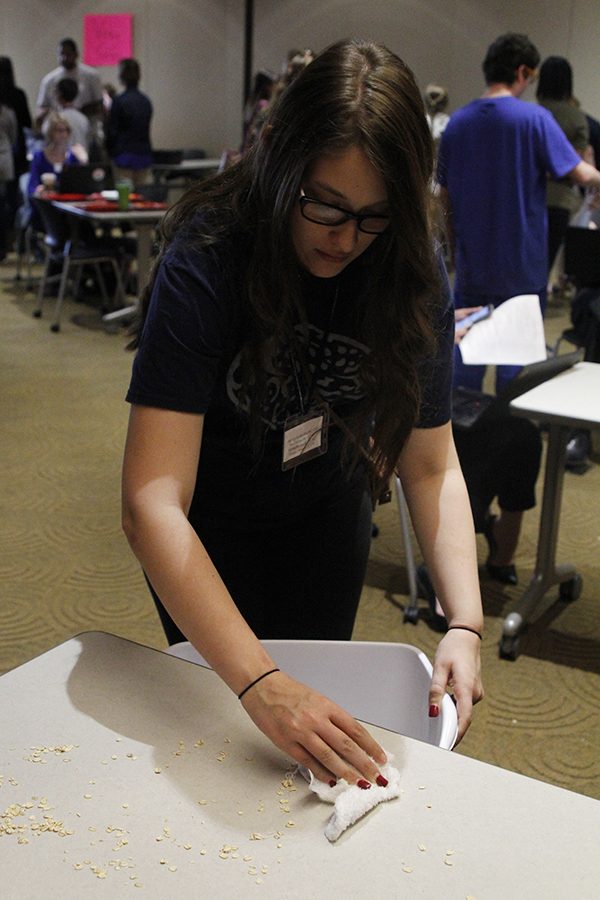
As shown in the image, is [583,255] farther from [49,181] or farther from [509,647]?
[49,181]

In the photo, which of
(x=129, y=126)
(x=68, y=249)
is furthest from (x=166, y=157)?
(x=68, y=249)

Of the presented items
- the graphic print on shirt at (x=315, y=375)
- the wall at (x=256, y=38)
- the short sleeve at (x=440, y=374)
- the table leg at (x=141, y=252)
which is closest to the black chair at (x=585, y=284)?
the table leg at (x=141, y=252)

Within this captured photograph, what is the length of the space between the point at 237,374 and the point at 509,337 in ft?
5.56

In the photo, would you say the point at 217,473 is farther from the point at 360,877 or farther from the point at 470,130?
the point at 470,130

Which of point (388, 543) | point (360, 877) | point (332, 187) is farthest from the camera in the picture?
point (388, 543)

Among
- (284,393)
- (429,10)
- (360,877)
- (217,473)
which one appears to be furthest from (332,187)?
(429,10)

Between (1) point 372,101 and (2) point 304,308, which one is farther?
(2) point 304,308

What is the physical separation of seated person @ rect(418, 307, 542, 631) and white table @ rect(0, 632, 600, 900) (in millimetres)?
1661

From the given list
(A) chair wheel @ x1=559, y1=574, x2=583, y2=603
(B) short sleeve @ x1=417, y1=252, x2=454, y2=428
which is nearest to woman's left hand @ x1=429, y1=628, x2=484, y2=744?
(B) short sleeve @ x1=417, y1=252, x2=454, y2=428

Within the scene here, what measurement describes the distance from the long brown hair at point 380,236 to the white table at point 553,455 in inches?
44.8

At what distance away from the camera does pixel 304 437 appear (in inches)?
49.9

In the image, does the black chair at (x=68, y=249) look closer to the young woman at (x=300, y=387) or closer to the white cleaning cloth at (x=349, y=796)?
the young woman at (x=300, y=387)

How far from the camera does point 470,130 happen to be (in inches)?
131

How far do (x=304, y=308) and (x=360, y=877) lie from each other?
0.67 m
